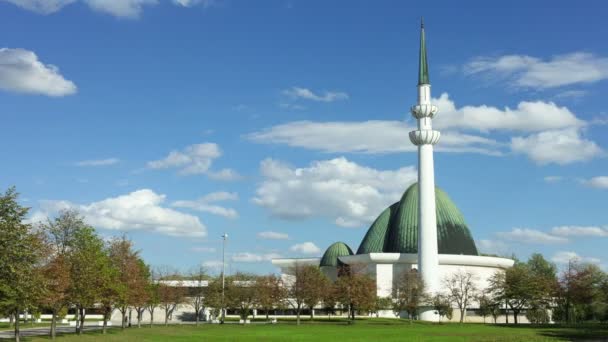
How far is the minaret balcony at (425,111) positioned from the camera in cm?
9981

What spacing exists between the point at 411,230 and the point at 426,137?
64.1 ft

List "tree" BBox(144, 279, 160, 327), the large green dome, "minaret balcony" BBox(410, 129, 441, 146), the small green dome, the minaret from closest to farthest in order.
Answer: "tree" BBox(144, 279, 160, 327) < the minaret < "minaret balcony" BBox(410, 129, 441, 146) < the large green dome < the small green dome

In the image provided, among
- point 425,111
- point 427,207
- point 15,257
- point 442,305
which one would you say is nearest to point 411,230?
point 427,207

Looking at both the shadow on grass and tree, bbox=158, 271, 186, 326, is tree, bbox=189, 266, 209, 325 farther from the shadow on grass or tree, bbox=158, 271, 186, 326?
the shadow on grass

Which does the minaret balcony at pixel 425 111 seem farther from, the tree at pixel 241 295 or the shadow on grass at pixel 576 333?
the shadow on grass at pixel 576 333

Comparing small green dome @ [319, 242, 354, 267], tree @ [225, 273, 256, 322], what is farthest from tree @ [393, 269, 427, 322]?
small green dome @ [319, 242, 354, 267]

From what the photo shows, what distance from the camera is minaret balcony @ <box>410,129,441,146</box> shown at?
97.6 metres

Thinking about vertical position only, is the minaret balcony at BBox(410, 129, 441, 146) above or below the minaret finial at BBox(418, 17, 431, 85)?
below

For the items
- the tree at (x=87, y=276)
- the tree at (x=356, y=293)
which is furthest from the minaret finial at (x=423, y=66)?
the tree at (x=87, y=276)

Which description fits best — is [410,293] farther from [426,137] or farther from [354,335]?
[354,335]

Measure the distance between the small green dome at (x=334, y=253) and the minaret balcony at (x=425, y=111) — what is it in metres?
33.8

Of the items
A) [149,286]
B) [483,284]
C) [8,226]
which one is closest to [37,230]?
[8,226]

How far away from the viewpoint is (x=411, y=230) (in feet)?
359

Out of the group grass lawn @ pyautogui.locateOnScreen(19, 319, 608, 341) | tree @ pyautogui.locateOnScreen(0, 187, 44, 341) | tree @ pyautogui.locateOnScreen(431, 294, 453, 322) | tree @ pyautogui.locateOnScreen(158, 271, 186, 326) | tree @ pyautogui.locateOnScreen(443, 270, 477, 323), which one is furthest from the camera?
tree @ pyautogui.locateOnScreen(443, 270, 477, 323)
